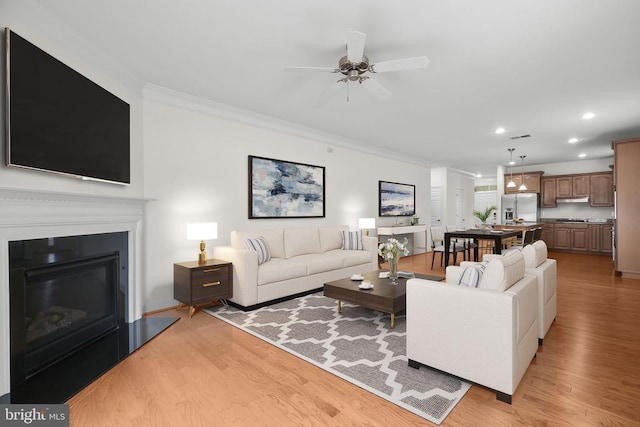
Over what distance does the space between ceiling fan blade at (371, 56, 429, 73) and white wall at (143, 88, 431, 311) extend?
2.52 metres

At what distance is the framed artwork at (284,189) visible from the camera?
15.6ft

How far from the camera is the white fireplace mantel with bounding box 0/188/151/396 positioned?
1.94 m

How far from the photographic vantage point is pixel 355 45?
233 cm

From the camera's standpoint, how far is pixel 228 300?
3936mm

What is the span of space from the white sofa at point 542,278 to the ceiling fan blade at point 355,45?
2.07 m

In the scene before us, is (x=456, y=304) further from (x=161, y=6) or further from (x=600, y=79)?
(x=600, y=79)

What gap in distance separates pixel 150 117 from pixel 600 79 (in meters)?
5.18

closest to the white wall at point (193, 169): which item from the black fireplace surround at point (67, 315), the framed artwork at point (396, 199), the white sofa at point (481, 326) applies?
the black fireplace surround at point (67, 315)

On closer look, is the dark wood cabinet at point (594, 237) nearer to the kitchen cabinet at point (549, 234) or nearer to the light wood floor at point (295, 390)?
the kitchen cabinet at point (549, 234)

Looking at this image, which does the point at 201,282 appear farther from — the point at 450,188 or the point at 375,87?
the point at 450,188

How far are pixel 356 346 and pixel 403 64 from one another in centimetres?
244

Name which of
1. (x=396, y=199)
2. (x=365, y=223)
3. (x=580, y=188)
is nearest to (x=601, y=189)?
(x=580, y=188)

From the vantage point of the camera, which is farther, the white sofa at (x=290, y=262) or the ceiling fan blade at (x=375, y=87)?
the white sofa at (x=290, y=262)

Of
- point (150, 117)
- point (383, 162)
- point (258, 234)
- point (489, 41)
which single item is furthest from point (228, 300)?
point (383, 162)
